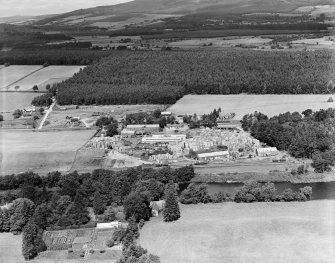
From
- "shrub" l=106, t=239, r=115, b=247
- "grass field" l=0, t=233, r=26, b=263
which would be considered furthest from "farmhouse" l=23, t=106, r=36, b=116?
"shrub" l=106, t=239, r=115, b=247

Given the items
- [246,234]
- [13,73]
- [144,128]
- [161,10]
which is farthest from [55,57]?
[161,10]

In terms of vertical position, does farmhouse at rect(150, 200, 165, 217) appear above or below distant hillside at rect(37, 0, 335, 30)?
below

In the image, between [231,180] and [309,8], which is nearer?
[231,180]

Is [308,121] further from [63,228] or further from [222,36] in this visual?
[222,36]

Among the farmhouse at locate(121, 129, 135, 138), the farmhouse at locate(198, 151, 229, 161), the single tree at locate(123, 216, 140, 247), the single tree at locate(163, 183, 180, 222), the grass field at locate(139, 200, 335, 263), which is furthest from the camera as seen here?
the farmhouse at locate(121, 129, 135, 138)

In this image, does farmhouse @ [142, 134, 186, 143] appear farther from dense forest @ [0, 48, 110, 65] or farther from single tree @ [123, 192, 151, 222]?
dense forest @ [0, 48, 110, 65]

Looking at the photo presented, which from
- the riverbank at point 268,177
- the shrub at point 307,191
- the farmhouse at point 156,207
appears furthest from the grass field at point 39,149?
the shrub at point 307,191

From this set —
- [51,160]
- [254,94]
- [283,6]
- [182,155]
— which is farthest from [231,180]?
[283,6]
